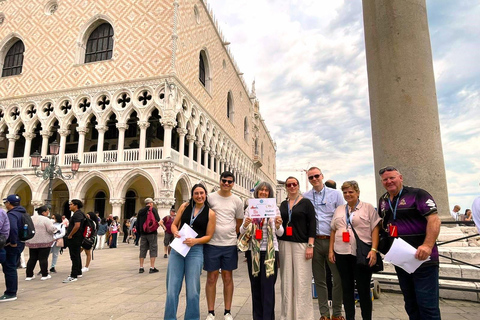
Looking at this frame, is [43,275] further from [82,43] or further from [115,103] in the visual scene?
[82,43]

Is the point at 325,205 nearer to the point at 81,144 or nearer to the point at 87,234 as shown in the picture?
the point at 87,234

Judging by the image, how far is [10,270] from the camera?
15.4 feet

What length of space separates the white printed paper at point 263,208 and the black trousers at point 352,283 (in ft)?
2.81

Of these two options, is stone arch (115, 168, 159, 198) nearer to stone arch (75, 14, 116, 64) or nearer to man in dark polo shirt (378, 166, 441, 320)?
stone arch (75, 14, 116, 64)

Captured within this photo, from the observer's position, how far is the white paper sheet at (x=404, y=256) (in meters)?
2.50

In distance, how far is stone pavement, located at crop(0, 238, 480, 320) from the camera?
12.1ft

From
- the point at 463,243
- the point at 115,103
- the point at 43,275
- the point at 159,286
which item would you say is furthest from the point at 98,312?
the point at 115,103

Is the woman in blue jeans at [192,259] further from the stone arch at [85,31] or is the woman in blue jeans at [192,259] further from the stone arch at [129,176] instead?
the stone arch at [85,31]

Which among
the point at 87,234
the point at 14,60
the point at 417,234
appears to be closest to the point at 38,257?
the point at 87,234

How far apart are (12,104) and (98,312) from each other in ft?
68.9

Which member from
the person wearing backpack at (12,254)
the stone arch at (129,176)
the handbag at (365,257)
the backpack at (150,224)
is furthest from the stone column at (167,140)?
the handbag at (365,257)

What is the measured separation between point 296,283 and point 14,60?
2538 cm

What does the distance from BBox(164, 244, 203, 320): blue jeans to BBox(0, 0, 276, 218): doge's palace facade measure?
1278cm

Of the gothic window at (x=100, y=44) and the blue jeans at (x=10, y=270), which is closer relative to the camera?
the blue jeans at (x=10, y=270)
